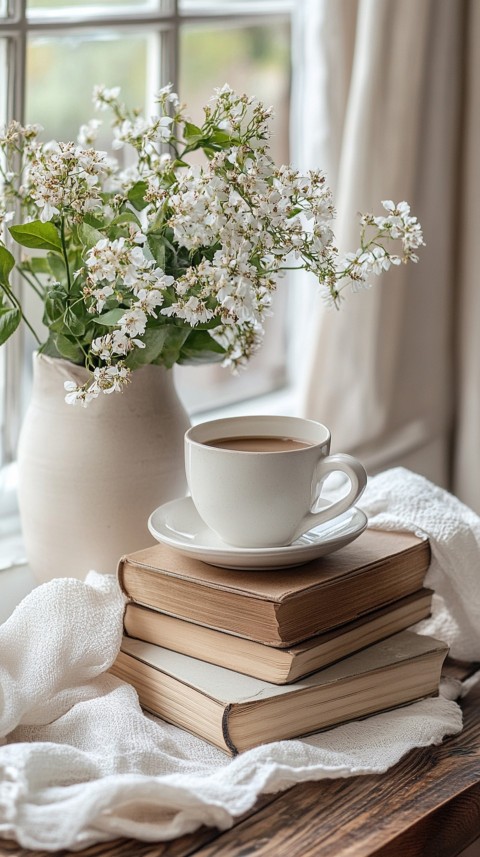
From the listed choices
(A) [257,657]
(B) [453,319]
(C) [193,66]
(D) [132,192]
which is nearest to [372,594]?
(A) [257,657]

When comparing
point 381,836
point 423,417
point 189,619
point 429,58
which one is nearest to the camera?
point 381,836

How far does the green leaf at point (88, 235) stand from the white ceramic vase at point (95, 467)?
4.9 inches

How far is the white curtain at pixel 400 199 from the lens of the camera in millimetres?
1369

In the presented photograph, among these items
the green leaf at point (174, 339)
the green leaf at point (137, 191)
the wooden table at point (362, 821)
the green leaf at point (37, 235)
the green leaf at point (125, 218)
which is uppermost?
the green leaf at point (137, 191)

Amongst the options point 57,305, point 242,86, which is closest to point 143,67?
point 242,86

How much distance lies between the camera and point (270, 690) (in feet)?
2.57

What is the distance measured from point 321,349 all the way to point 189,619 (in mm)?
673

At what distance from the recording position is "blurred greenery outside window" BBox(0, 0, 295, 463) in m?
1.21

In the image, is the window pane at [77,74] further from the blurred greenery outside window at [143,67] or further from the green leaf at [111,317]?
the green leaf at [111,317]

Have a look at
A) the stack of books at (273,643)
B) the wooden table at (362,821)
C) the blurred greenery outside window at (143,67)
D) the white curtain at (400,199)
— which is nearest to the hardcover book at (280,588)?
the stack of books at (273,643)

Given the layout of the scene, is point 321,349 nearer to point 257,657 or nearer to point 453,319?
point 453,319

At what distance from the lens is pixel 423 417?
153 cm

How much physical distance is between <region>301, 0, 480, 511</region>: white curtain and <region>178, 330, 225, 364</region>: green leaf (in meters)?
0.47

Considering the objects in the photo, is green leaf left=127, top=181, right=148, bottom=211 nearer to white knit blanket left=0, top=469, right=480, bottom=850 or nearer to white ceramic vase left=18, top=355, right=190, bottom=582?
white ceramic vase left=18, top=355, right=190, bottom=582
